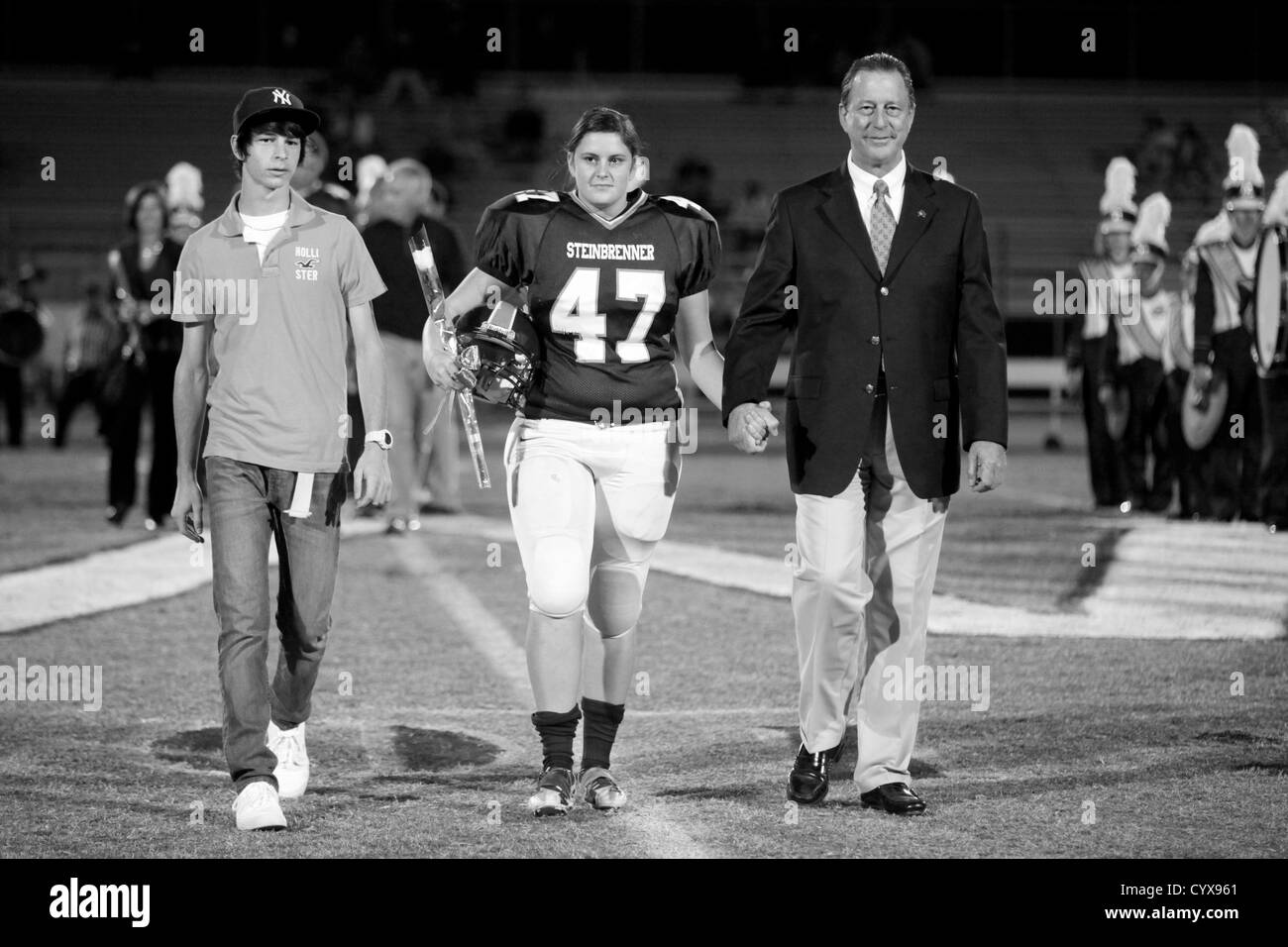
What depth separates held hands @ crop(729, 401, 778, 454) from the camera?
5.62 meters

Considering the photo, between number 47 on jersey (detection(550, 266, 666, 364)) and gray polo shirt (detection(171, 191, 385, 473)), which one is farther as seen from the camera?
number 47 on jersey (detection(550, 266, 666, 364))

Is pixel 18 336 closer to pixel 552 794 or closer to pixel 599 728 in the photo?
pixel 599 728

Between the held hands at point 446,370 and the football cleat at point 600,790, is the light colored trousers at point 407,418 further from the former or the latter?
the football cleat at point 600,790

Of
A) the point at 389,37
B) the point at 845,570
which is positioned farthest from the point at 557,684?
the point at 389,37

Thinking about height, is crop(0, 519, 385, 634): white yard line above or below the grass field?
below

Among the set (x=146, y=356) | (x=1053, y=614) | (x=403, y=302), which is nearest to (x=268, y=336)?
(x=1053, y=614)

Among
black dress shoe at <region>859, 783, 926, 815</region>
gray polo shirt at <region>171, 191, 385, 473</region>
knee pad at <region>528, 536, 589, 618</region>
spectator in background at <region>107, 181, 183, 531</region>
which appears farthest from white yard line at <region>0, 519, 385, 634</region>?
black dress shoe at <region>859, 783, 926, 815</region>

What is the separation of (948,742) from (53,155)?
1190 inches

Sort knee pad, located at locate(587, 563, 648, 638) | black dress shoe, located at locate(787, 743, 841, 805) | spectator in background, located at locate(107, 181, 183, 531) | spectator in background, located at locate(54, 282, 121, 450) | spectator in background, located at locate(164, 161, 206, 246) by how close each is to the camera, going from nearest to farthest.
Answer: black dress shoe, located at locate(787, 743, 841, 805) → knee pad, located at locate(587, 563, 648, 638) → spectator in background, located at locate(107, 181, 183, 531) → spectator in background, located at locate(164, 161, 206, 246) → spectator in background, located at locate(54, 282, 121, 450)

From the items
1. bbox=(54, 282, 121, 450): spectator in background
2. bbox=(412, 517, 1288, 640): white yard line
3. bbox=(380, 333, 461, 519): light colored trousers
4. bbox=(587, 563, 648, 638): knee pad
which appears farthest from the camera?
bbox=(54, 282, 121, 450): spectator in background

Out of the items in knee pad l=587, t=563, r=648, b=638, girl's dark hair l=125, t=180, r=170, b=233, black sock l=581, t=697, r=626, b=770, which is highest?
girl's dark hair l=125, t=180, r=170, b=233

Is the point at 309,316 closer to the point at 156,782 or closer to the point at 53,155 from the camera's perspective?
the point at 156,782

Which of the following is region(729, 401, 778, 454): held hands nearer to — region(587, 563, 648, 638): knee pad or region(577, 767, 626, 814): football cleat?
region(587, 563, 648, 638): knee pad

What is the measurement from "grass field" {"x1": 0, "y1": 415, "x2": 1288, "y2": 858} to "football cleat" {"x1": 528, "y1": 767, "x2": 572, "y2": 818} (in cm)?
5
